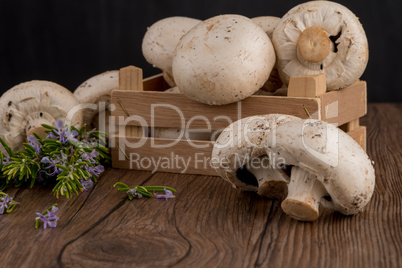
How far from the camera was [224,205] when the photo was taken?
69.7 inches

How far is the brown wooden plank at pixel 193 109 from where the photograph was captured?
1952 mm

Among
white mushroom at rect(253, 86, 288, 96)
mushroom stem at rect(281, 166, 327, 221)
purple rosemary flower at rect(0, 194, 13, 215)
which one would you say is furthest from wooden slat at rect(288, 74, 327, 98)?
purple rosemary flower at rect(0, 194, 13, 215)

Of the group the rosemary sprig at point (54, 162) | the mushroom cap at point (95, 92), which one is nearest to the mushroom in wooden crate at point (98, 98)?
the mushroom cap at point (95, 92)

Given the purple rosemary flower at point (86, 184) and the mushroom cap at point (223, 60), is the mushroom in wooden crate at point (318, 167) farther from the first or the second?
the purple rosemary flower at point (86, 184)

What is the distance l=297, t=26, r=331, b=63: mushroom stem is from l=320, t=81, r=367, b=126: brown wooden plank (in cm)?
13

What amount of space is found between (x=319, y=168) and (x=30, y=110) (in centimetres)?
114

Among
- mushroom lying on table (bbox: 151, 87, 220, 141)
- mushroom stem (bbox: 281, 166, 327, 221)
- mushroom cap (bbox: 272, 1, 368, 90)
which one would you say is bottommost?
mushroom lying on table (bbox: 151, 87, 220, 141)

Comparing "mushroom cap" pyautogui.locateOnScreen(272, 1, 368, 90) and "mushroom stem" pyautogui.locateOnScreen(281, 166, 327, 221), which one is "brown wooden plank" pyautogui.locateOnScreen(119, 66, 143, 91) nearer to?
"mushroom cap" pyautogui.locateOnScreen(272, 1, 368, 90)

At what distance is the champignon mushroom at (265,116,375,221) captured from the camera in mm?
1521

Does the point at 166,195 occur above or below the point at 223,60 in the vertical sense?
below

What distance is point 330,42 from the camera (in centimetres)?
199

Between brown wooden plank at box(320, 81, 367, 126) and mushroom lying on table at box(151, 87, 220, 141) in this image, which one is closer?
brown wooden plank at box(320, 81, 367, 126)

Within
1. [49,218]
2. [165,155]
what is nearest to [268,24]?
[165,155]

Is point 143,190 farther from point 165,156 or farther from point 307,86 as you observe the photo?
point 307,86
